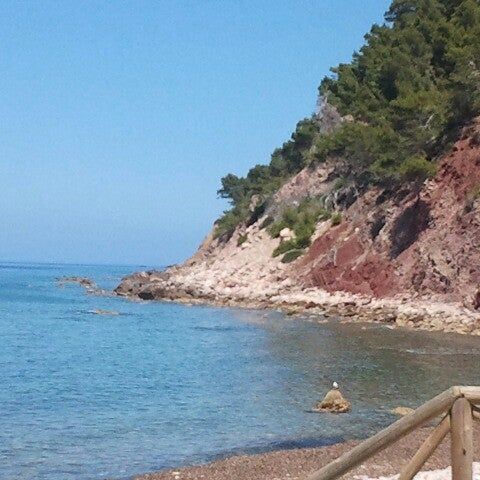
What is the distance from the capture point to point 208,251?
91.0m

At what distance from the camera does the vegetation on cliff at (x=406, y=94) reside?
49156 mm

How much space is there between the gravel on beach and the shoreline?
24264mm

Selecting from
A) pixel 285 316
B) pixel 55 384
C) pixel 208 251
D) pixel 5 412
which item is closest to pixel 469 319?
pixel 285 316

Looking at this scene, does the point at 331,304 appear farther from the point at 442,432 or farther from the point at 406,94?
the point at 442,432

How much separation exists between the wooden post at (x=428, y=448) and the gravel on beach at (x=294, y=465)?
20.5 feet

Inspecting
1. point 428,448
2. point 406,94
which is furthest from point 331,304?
point 428,448

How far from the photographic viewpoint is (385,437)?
549cm

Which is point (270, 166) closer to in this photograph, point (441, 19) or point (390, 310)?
point (441, 19)

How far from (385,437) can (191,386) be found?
1865 centimetres

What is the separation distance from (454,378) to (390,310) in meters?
18.9

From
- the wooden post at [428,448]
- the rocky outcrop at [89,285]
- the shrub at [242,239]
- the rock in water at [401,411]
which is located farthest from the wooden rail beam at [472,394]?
the rocky outcrop at [89,285]

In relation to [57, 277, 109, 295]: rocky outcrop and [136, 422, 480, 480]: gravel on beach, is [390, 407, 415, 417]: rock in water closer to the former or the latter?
[136, 422, 480, 480]: gravel on beach

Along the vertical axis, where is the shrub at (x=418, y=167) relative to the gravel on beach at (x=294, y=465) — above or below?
above

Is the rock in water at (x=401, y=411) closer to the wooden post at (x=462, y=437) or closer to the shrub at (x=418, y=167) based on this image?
the wooden post at (x=462, y=437)
